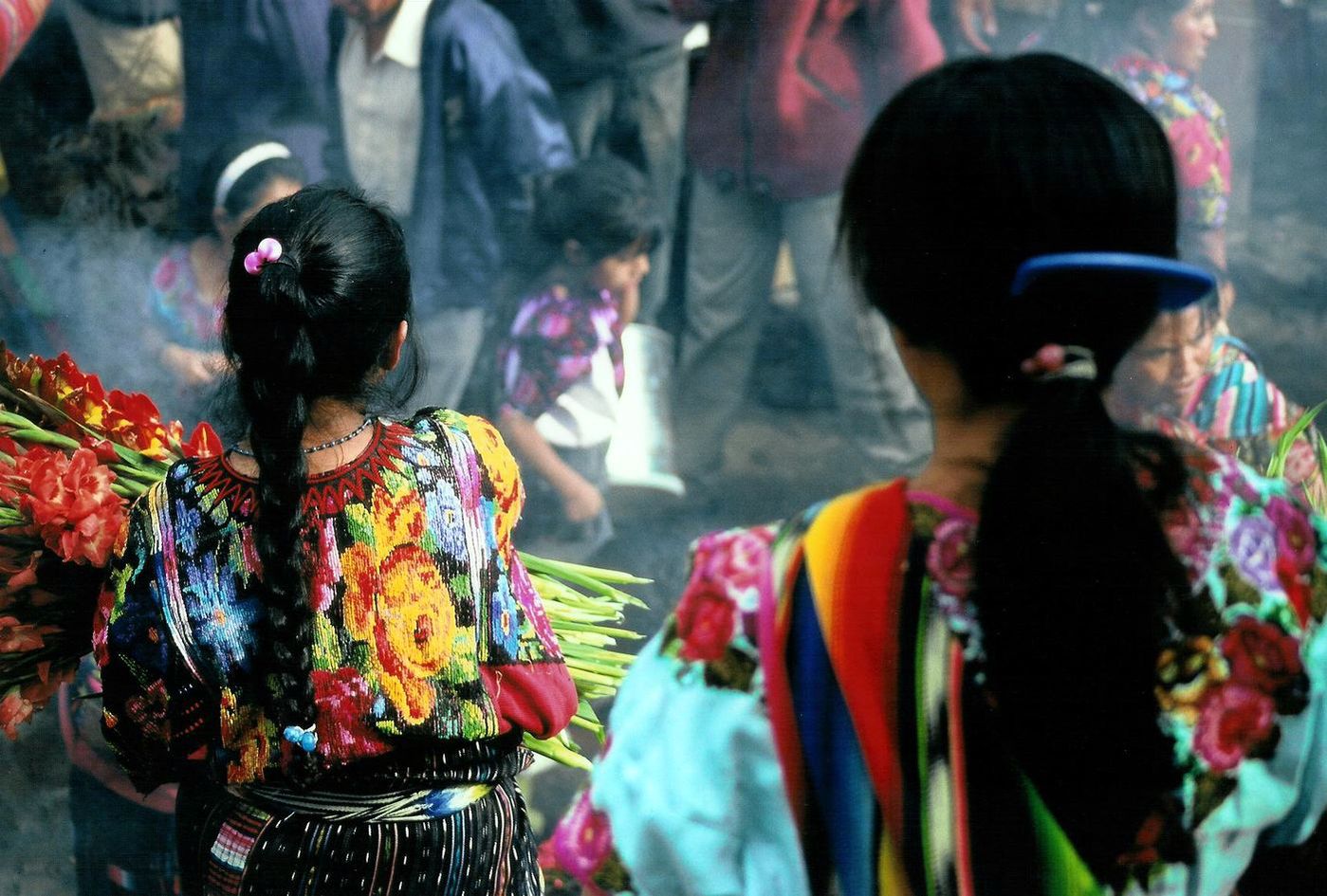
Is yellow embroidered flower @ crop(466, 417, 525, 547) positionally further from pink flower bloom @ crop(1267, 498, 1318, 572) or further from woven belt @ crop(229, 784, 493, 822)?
pink flower bloom @ crop(1267, 498, 1318, 572)

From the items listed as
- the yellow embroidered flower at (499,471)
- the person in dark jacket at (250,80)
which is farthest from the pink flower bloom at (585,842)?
the person in dark jacket at (250,80)

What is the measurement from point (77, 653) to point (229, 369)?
25.2 inches

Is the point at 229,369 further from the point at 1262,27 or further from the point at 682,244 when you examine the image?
the point at 1262,27

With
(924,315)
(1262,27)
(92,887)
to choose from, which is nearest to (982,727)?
(924,315)

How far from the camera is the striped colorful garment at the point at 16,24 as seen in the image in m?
2.92

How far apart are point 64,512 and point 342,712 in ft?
2.07

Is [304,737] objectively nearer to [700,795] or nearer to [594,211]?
[700,795]

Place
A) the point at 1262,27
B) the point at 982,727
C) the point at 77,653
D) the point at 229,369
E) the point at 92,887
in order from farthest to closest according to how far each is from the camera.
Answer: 1. the point at 92,887
2. the point at 1262,27
3. the point at 77,653
4. the point at 229,369
5. the point at 982,727

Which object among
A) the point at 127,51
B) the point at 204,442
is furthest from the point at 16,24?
the point at 204,442

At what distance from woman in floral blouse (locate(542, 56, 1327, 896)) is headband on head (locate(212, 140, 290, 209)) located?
2172mm

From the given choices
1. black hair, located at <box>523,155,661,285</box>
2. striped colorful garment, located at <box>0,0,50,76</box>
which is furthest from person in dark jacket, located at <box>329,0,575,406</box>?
striped colorful garment, located at <box>0,0,50,76</box>

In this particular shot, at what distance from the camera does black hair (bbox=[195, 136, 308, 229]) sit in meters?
3.01

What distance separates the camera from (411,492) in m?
1.57

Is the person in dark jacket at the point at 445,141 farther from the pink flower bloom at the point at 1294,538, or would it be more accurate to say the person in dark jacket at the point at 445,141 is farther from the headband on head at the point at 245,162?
the pink flower bloom at the point at 1294,538
